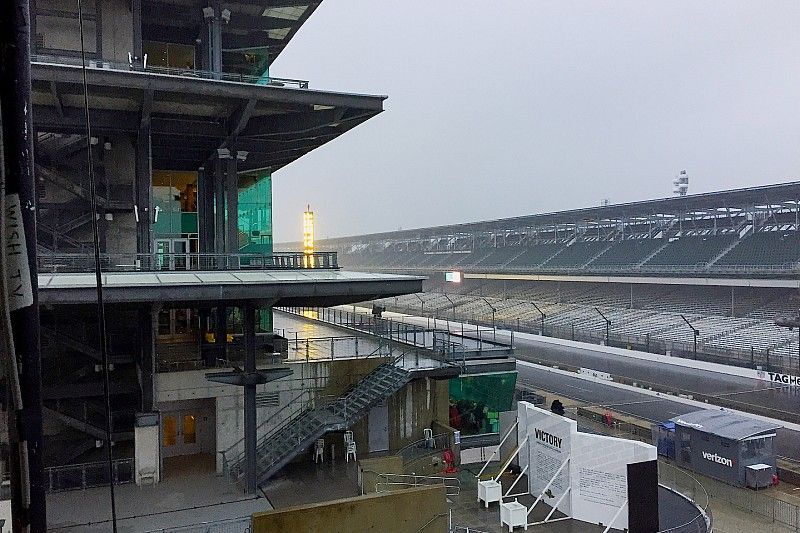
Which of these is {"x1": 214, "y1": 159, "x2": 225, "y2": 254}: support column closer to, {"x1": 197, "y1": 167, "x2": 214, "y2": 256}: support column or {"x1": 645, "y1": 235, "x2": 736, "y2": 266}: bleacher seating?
{"x1": 197, "y1": 167, "x2": 214, "y2": 256}: support column

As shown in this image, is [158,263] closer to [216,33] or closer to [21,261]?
[216,33]

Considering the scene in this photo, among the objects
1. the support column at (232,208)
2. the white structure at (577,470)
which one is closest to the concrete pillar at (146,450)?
the support column at (232,208)

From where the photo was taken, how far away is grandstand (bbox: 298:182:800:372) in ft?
127

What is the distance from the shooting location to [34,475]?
85.5 inches

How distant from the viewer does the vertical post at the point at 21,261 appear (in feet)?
6.80

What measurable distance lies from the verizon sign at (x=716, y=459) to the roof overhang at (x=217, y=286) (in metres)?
11.3

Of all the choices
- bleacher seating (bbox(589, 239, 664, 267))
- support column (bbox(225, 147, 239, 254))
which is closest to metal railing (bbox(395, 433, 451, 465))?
support column (bbox(225, 147, 239, 254))

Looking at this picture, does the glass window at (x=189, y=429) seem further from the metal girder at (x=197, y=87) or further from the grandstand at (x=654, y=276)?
the grandstand at (x=654, y=276)

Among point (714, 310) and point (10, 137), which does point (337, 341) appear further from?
point (714, 310)

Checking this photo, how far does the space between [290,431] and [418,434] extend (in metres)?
4.91

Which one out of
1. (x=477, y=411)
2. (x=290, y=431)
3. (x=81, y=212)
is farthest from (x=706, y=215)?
(x=81, y=212)

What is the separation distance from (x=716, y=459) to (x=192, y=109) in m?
20.3

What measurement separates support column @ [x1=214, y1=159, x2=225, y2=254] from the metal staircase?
25.5ft

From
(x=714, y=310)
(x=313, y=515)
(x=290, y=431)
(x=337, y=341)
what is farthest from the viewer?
(x=714, y=310)
